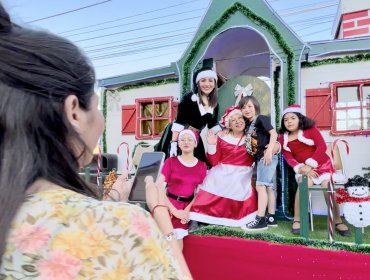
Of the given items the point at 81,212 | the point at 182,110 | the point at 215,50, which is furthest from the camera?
the point at 215,50

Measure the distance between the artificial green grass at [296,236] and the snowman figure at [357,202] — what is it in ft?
0.68

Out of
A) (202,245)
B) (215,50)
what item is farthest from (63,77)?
(215,50)

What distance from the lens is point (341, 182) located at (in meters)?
4.72

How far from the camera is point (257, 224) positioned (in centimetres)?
443

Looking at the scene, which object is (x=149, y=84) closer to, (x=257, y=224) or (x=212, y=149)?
(x=212, y=149)

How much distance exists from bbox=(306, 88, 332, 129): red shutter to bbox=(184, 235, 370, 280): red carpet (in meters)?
2.32

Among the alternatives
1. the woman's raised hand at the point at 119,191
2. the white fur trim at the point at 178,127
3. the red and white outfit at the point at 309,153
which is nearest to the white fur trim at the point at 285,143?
the red and white outfit at the point at 309,153

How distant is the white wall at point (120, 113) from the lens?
7.00 metres

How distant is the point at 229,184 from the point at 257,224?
0.62 meters

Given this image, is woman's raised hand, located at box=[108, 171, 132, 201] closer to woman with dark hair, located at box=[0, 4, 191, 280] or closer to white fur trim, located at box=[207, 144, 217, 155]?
woman with dark hair, located at box=[0, 4, 191, 280]

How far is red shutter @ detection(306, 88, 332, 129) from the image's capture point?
17.9ft

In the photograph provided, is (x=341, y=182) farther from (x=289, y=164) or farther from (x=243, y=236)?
(x=243, y=236)

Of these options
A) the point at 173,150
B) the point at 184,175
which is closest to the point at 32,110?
the point at 184,175

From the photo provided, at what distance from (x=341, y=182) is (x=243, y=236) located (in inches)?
57.7
